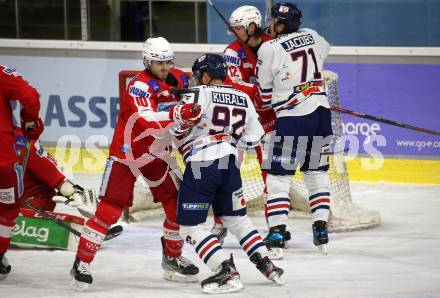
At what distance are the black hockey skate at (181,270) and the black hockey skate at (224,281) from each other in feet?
1.07

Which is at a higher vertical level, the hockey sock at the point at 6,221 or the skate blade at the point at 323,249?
the hockey sock at the point at 6,221

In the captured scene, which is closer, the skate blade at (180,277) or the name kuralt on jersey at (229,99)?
the name kuralt on jersey at (229,99)

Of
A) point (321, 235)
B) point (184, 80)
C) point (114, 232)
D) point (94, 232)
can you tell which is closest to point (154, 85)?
point (184, 80)

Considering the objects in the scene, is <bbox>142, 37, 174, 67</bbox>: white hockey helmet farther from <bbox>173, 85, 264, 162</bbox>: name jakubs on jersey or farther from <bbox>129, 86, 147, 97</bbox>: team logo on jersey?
<bbox>173, 85, 264, 162</bbox>: name jakubs on jersey

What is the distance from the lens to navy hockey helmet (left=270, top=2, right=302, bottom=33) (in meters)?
6.26

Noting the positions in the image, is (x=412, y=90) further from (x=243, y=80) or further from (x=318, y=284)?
(x=318, y=284)

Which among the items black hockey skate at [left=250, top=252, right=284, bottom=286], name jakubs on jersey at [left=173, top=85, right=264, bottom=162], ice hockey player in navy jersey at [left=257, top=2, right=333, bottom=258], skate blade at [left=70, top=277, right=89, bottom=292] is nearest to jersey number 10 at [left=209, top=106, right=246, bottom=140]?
name jakubs on jersey at [left=173, top=85, right=264, bottom=162]

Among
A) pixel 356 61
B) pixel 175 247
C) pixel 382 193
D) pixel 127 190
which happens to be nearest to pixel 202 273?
Result: pixel 175 247

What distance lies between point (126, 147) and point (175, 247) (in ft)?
1.96

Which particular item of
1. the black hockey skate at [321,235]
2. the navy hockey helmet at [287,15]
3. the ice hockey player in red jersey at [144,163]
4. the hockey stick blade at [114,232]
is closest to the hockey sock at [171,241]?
the ice hockey player in red jersey at [144,163]

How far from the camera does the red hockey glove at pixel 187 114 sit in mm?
A: 5242

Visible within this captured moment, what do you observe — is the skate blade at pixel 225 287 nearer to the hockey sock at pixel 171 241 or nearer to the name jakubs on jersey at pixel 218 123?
the hockey sock at pixel 171 241

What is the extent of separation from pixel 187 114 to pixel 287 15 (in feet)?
4.25

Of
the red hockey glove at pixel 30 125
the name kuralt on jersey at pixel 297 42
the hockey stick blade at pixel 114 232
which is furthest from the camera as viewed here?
the hockey stick blade at pixel 114 232
